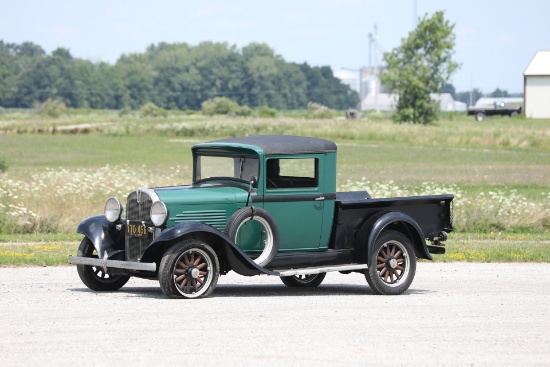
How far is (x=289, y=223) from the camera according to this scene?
1442 cm

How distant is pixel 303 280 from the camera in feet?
52.1

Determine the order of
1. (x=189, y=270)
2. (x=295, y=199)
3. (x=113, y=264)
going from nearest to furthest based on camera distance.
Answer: (x=189, y=270)
(x=113, y=264)
(x=295, y=199)

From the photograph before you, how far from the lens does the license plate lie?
45.6 ft

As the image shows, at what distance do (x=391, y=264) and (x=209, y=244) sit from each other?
260cm

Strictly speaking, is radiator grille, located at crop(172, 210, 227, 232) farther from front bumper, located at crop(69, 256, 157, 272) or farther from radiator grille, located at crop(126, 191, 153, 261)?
front bumper, located at crop(69, 256, 157, 272)

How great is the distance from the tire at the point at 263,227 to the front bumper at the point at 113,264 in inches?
42.5

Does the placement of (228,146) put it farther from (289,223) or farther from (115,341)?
(115,341)

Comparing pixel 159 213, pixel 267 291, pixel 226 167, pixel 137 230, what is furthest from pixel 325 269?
pixel 137 230

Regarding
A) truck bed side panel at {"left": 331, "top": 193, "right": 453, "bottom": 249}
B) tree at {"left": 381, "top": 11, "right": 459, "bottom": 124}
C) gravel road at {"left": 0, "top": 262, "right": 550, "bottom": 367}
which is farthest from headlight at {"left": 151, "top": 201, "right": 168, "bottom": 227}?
tree at {"left": 381, "top": 11, "right": 459, "bottom": 124}

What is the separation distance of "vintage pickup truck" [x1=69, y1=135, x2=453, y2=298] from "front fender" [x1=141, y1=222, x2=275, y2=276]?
14 mm

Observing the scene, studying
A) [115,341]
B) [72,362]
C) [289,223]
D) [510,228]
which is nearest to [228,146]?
[289,223]

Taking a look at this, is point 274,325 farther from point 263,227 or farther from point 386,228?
point 386,228

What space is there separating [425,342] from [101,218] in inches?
222

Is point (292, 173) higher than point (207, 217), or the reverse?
point (292, 173)
